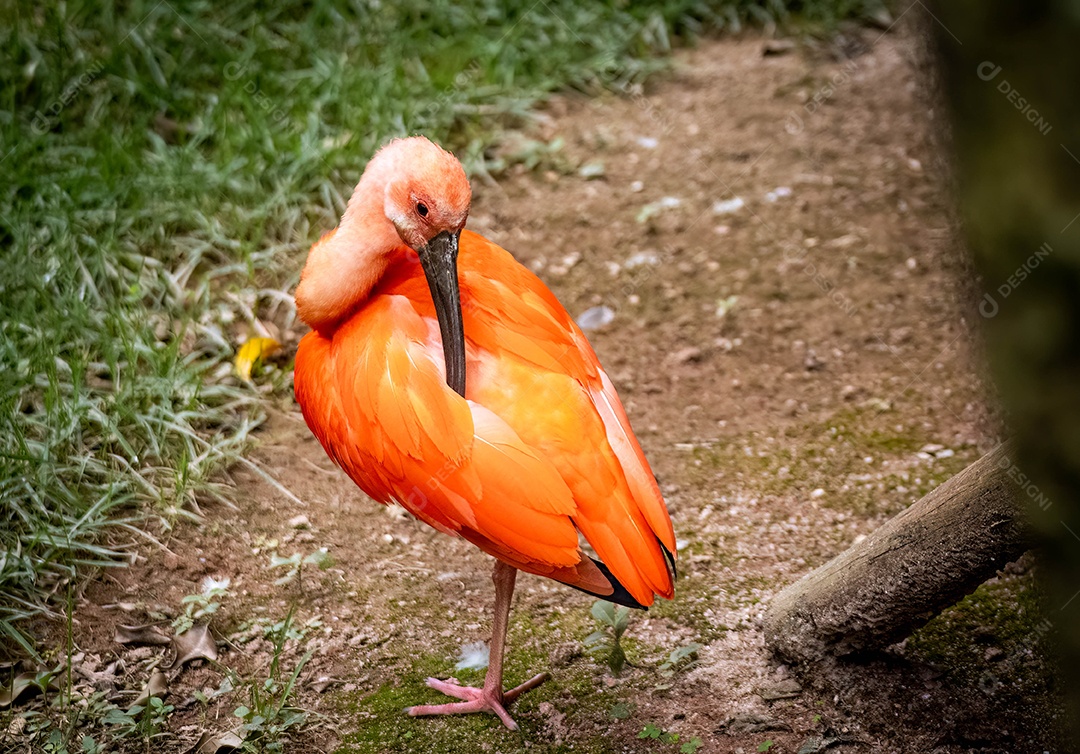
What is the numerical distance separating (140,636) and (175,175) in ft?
7.67

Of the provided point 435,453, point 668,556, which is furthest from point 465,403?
point 668,556

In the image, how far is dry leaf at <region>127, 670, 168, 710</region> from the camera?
2.83m

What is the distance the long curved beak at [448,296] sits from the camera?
2.54 m

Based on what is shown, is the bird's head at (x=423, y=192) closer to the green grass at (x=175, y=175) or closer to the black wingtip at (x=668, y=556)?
the black wingtip at (x=668, y=556)

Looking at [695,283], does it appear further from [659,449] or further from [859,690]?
[859,690]

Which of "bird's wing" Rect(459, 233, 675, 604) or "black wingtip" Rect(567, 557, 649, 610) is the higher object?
"bird's wing" Rect(459, 233, 675, 604)

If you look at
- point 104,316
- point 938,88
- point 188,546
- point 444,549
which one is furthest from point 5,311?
point 938,88

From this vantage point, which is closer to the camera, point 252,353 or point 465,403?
point 465,403

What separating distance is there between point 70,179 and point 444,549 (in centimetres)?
253

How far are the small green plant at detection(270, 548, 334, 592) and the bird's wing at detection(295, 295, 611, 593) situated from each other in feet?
2.28

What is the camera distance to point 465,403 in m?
2.51

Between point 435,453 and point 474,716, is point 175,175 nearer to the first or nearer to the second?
point 435,453

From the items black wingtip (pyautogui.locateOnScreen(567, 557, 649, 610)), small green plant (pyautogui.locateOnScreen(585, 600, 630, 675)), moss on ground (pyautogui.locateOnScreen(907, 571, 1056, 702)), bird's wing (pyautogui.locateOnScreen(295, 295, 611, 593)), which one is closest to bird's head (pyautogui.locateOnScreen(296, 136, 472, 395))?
bird's wing (pyautogui.locateOnScreen(295, 295, 611, 593))

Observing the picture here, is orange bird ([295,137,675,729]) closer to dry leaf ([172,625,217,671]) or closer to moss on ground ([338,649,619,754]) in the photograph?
moss on ground ([338,649,619,754])
